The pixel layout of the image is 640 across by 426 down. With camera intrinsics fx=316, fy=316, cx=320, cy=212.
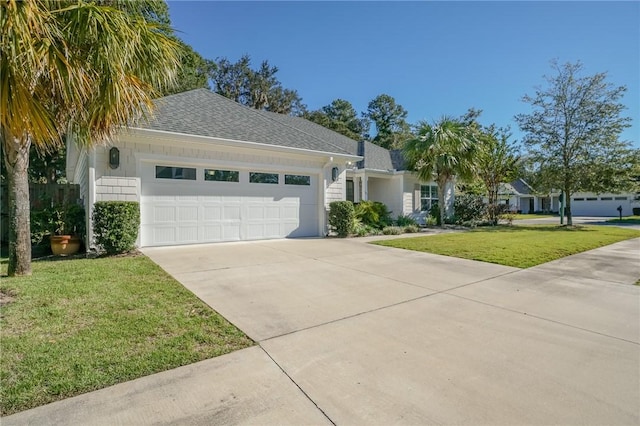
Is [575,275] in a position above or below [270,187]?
below

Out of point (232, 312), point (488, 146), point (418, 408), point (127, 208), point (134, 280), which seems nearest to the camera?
point (418, 408)

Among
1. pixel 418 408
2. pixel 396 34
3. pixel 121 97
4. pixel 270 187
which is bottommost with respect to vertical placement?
pixel 418 408

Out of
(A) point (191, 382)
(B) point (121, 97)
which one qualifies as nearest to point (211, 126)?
(B) point (121, 97)

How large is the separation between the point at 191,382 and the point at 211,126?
8.49 m

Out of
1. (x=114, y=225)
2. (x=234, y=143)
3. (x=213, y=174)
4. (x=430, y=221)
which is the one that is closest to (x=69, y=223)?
(x=114, y=225)

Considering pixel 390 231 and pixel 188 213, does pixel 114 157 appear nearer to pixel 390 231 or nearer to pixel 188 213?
pixel 188 213

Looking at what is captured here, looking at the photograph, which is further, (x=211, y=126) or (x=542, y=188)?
(x=542, y=188)

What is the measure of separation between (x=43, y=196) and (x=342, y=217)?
8.83 metres

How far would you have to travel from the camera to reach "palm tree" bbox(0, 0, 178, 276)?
346 cm

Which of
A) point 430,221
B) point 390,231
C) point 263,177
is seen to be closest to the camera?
point 263,177

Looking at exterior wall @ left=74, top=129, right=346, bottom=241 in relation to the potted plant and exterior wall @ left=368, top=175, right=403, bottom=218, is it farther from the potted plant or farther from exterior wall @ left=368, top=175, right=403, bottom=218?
exterior wall @ left=368, top=175, right=403, bottom=218

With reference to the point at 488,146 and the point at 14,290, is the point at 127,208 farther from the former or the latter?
the point at 488,146

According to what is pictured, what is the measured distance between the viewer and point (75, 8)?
4.11 metres

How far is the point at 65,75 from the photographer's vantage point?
3.95 meters
